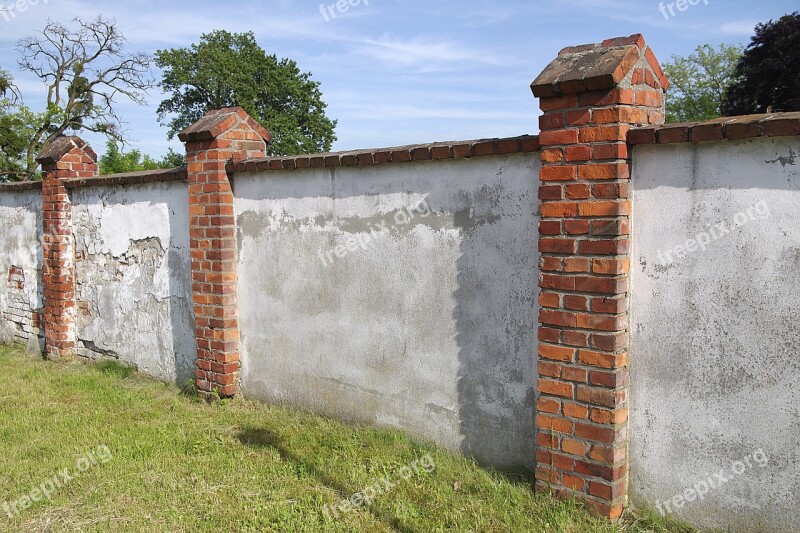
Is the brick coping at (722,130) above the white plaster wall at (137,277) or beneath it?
above

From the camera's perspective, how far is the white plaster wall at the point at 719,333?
2830 millimetres

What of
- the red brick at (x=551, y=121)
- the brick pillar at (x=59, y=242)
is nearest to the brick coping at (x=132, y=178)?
the brick pillar at (x=59, y=242)

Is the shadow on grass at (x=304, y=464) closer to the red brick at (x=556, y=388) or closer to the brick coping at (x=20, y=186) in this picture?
the red brick at (x=556, y=388)

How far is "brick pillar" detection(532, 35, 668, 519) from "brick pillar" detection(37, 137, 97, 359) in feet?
20.2

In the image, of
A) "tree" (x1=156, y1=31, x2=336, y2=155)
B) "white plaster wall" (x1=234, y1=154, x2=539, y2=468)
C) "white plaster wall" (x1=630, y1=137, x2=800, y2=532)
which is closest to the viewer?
"white plaster wall" (x1=630, y1=137, x2=800, y2=532)

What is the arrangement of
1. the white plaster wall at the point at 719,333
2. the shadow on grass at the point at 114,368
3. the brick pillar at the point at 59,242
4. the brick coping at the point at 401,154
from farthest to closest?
the brick pillar at the point at 59,242, the shadow on grass at the point at 114,368, the brick coping at the point at 401,154, the white plaster wall at the point at 719,333

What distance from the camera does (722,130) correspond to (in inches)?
112

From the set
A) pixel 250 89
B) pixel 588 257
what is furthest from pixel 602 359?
pixel 250 89

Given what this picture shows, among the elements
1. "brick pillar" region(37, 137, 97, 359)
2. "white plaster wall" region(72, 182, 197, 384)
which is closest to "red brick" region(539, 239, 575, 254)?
"white plaster wall" region(72, 182, 197, 384)

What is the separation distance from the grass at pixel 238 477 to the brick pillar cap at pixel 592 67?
7.24 ft

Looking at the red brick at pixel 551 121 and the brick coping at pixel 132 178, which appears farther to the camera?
the brick coping at pixel 132 178

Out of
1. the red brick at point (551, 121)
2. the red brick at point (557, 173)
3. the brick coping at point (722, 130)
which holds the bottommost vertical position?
the red brick at point (557, 173)

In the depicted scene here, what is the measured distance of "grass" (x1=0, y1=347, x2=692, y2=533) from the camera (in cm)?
343

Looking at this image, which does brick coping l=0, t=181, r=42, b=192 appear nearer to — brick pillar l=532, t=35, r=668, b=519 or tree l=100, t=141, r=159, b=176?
brick pillar l=532, t=35, r=668, b=519
